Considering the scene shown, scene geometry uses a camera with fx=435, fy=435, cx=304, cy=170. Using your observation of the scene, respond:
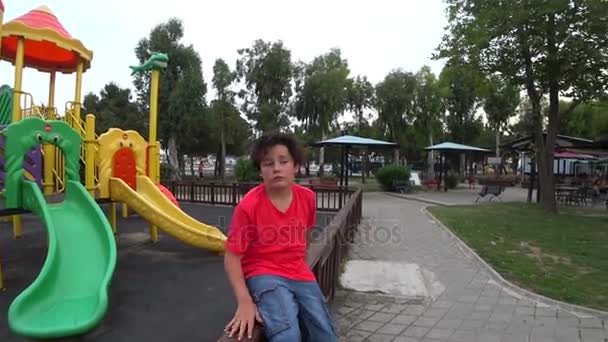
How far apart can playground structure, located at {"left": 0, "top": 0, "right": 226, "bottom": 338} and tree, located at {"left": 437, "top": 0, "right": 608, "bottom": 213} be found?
9.86 metres

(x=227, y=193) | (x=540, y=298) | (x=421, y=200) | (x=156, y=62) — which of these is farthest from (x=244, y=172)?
(x=540, y=298)

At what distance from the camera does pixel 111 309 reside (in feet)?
15.8

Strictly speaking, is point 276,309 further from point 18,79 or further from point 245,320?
point 18,79


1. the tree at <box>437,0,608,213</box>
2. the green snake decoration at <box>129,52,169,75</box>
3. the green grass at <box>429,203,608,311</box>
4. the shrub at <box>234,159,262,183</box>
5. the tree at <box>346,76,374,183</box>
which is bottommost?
the green grass at <box>429,203,608,311</box>

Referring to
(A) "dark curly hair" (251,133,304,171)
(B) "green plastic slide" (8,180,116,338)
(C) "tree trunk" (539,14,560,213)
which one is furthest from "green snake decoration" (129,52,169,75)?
(C) "tree trunk" (539,14,560,213)

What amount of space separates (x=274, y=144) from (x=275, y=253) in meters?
0.55

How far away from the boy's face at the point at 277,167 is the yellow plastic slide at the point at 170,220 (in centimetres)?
517

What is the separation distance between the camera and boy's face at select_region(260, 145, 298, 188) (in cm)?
218

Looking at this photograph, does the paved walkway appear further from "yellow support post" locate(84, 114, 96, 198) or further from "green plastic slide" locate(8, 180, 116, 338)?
"yellow support post" locate(84, 114, 96, 198)

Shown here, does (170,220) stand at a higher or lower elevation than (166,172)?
lower

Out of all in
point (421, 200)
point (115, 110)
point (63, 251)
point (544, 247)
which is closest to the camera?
point (63, 251)

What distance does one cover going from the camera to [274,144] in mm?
2211

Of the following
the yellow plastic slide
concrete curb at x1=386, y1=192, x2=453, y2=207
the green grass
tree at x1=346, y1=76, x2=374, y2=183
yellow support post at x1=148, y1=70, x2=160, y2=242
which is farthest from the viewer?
tree at x1=346, y1=76, x2=374, y2=183

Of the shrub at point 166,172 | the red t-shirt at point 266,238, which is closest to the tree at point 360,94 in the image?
the shrub at point 166,172
